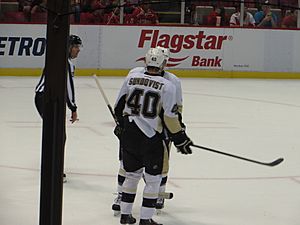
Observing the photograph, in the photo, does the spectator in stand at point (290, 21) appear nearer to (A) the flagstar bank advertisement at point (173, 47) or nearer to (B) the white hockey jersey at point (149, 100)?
(A) the flagstar bank advertisement at point (173, 47)

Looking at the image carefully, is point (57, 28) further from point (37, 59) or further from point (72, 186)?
point (37, 59)

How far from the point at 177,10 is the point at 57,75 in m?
12.4

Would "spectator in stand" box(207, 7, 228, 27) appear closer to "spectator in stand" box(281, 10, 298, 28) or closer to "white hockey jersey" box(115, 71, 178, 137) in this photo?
"spectator in stand" box(281, 10, 298, 28)

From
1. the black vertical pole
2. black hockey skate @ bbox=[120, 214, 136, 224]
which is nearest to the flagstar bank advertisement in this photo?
black hockey skate @ bbox=[120, 214, 136, 224]

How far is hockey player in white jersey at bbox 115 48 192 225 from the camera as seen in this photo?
462 centimetres

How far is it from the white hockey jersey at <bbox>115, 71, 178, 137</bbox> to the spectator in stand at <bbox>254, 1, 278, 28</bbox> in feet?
33.7

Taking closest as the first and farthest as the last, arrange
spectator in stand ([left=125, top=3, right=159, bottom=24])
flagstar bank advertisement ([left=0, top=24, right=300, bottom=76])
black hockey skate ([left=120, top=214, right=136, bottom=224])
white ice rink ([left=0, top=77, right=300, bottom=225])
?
1. black hockey skate ([left=120, top=214, right=136, bottom=224])
2. white ice rink ([left=0, top=77, right=300, bottom=225])
3. flagstar bank advertisement ([left=0, top=24, right=300, bottom=76])
4. spectator in stand ([left=125, top=3, right=159, bottom=24])

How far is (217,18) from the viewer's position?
1452 cm

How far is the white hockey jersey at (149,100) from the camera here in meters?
4.61

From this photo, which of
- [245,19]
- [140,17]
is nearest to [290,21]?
[245,19]

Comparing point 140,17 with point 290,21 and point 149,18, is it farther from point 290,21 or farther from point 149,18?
point 290,21

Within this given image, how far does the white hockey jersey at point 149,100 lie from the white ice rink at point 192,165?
28.4 inches

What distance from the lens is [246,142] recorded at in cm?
830

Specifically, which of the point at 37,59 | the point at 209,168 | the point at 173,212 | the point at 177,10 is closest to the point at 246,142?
the point at 209,168
